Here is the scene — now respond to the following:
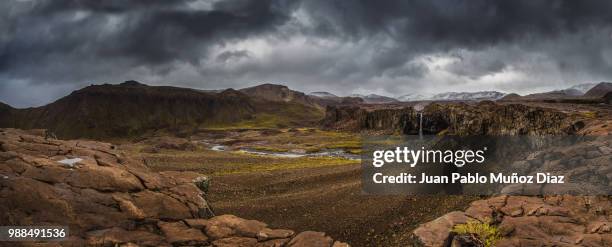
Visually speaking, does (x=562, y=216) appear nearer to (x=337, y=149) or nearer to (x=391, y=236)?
(x=391, y=236)

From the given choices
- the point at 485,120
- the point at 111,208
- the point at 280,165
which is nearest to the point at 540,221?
the point at 111,208

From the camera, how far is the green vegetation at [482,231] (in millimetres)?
17312

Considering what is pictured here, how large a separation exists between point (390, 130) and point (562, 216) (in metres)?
172

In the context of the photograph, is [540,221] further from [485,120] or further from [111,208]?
[485,120]

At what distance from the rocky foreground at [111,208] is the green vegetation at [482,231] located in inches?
237

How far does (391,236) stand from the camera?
23.2 m

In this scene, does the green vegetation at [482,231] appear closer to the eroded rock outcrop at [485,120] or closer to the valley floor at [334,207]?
the valley floor at [334,207]

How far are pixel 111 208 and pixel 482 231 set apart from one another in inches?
662

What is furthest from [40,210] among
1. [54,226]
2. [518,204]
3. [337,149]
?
[337,149]

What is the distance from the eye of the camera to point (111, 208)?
18.8 m

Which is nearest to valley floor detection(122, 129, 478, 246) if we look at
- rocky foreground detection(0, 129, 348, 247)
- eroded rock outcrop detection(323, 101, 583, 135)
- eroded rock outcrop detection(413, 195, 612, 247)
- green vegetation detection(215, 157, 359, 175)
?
eroded rock outcrop detection(413, 195, 612, 247)

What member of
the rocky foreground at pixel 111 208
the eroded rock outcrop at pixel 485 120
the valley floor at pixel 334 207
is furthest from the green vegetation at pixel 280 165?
the rocky foreground at pixel 111 208

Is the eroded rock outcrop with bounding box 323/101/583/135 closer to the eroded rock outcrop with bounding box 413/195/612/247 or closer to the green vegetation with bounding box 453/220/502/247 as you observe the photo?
the eroded rock outcrop with bounding box 413/195/612/247

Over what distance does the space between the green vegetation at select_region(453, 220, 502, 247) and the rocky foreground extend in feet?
19.8
